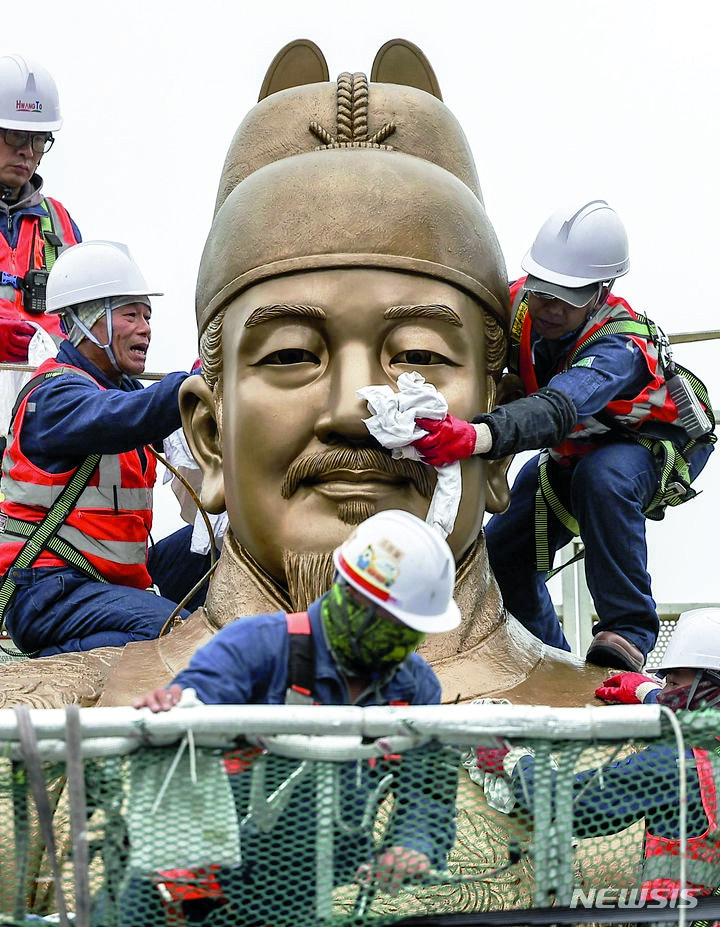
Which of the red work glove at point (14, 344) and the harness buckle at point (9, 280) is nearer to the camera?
the red work glove at point (14, 344)

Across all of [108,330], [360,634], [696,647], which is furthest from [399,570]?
[108,330]

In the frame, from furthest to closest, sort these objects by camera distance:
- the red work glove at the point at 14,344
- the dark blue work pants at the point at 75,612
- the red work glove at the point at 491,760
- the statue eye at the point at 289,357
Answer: the red work glove at the point at 14,344 → the dark blue work pants at the point at 75,612 → the statue eye at the point at 289,357 → the red work glove at the point at 491,760

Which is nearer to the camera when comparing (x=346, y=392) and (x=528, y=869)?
(x=528, y=869)

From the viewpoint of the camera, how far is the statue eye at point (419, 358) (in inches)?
289

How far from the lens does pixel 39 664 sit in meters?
7.76

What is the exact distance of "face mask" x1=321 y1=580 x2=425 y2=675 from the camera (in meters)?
4.97

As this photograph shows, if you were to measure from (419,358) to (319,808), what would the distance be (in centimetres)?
309

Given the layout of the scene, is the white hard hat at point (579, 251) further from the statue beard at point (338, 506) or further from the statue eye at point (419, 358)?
the statue beard at point (338, 506)

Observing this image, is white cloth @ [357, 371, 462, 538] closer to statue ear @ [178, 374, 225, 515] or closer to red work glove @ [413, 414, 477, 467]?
red work glove @ [413, 414, 477, 467]

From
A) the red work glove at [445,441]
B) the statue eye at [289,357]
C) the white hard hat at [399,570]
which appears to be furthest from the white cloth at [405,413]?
the white hard hat at [399,570]

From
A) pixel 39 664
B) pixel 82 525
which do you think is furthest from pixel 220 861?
pixel 82 525

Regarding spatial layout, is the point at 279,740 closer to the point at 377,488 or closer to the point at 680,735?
the point at 680,735

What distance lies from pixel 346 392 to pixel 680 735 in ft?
9.25

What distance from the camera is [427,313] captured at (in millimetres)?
7398
